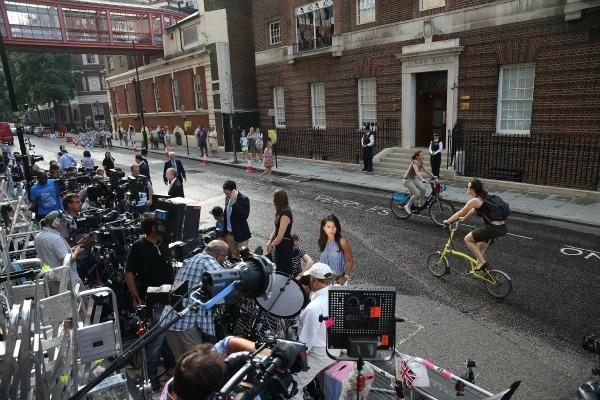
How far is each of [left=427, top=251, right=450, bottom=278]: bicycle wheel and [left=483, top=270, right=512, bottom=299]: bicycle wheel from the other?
858mm

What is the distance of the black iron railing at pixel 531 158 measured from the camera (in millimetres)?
13789

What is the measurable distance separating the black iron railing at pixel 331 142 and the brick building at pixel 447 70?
0.48 ft

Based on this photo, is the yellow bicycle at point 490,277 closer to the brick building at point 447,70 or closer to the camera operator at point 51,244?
the camera operator at point 51,244

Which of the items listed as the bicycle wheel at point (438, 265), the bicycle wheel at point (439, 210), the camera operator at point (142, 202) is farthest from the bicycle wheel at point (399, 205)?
the camera operator at point (142, 202)

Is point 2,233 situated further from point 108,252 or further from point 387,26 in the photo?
point 387,26

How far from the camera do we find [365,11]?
20.5 m

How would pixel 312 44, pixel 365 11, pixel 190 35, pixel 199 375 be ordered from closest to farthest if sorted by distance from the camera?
pixel 199 375 → pixel 365 11 → pixel 312 44 → pixel 190 35

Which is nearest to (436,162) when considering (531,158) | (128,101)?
(531,158)

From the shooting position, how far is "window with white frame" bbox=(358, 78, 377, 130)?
68.7ft

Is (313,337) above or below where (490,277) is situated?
above

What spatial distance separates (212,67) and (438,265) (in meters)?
25.9

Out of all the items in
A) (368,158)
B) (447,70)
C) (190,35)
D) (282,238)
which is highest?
(190,35)

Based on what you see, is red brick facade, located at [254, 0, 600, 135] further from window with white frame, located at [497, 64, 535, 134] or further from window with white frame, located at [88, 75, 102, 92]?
window with white frame, located at [88, 75, 102, 92]

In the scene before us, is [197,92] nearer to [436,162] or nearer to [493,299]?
[436,162]
